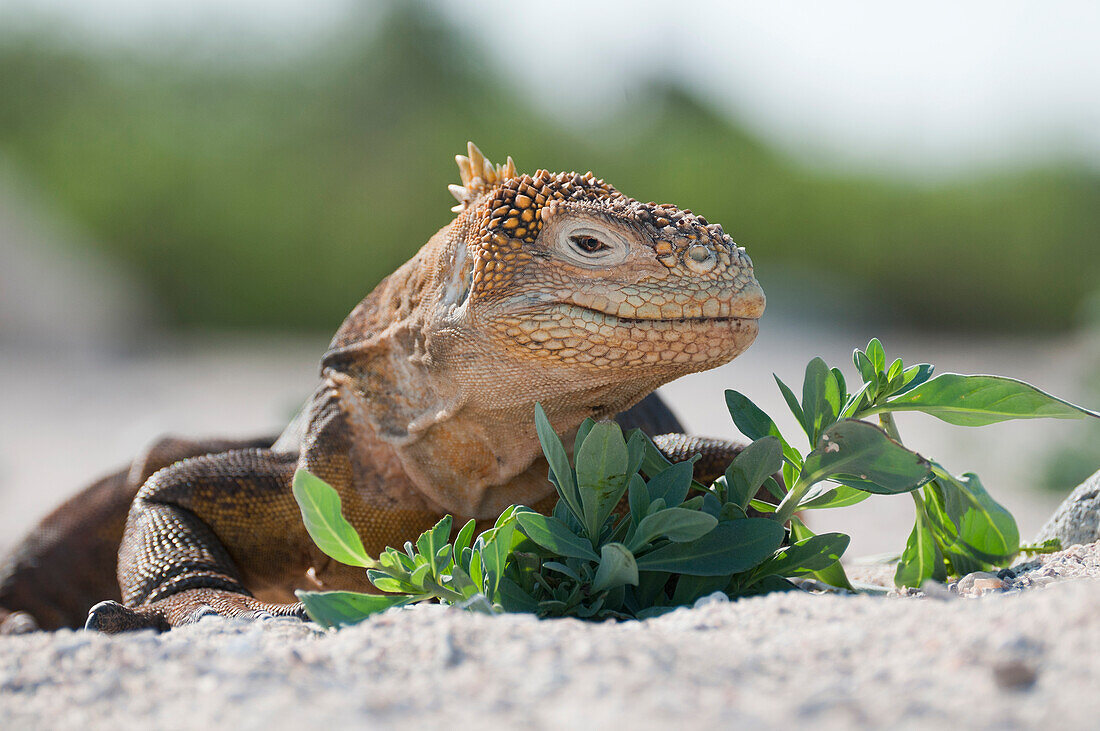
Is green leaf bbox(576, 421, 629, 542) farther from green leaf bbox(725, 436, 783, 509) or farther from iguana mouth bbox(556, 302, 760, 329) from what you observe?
iguana mouth bbox(556, 302, 760, 329)

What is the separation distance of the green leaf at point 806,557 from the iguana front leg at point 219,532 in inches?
68.8

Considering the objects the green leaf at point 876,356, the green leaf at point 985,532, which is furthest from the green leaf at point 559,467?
the green leaf at point 985,532

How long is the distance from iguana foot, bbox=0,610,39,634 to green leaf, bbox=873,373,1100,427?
353cm

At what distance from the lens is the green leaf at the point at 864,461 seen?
2.31 m

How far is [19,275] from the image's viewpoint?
827 inches

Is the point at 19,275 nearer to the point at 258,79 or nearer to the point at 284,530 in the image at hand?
the point at 258,79

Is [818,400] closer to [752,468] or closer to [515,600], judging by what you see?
[752,468]

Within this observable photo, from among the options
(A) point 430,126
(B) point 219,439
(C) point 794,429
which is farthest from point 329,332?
(B) point 219,439

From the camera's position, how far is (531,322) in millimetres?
2818

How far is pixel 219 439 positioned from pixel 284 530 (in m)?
1.42

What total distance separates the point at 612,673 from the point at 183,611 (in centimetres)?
202

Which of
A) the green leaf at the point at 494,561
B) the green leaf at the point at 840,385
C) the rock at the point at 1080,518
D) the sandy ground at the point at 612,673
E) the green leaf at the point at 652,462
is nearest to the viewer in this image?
the sandy ground at the point at 612,673

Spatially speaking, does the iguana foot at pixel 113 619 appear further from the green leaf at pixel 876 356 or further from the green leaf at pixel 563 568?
the green leaf at pixel 876 356

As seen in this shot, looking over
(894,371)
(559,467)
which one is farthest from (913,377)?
(559,467)
